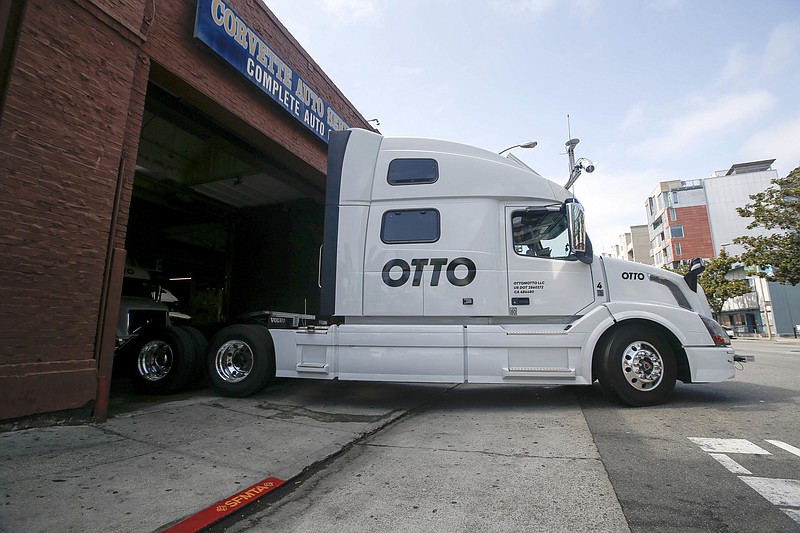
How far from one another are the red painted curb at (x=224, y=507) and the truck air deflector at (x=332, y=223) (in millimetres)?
2950

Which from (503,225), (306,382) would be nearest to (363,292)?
(503,225)

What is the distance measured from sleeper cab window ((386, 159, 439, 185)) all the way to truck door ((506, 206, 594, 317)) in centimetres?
123

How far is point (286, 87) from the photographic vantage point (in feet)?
28.6

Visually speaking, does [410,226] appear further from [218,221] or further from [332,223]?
[218,221]

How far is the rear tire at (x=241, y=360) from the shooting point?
6.17 metres

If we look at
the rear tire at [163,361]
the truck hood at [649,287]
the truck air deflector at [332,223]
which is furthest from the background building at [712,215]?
the rear tire at [163,361]

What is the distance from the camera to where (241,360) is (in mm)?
6398

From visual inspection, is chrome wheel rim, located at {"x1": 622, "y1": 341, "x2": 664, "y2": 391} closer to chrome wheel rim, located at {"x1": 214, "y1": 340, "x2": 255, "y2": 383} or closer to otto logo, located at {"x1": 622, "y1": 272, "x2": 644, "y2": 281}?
otto logo, located at {"x1": 622, "y1": 272, "x2": 644, "y2": 281}

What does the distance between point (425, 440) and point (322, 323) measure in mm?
2431

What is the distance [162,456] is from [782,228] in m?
33.0

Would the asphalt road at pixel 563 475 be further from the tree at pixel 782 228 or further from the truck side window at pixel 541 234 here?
the tree at pixel 782 228

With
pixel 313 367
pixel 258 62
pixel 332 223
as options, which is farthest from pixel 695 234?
pixel 313 367

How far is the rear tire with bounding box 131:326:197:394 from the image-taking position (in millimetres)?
6508

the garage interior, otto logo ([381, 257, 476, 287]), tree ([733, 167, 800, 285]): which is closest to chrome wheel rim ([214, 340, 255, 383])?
the garage interior
